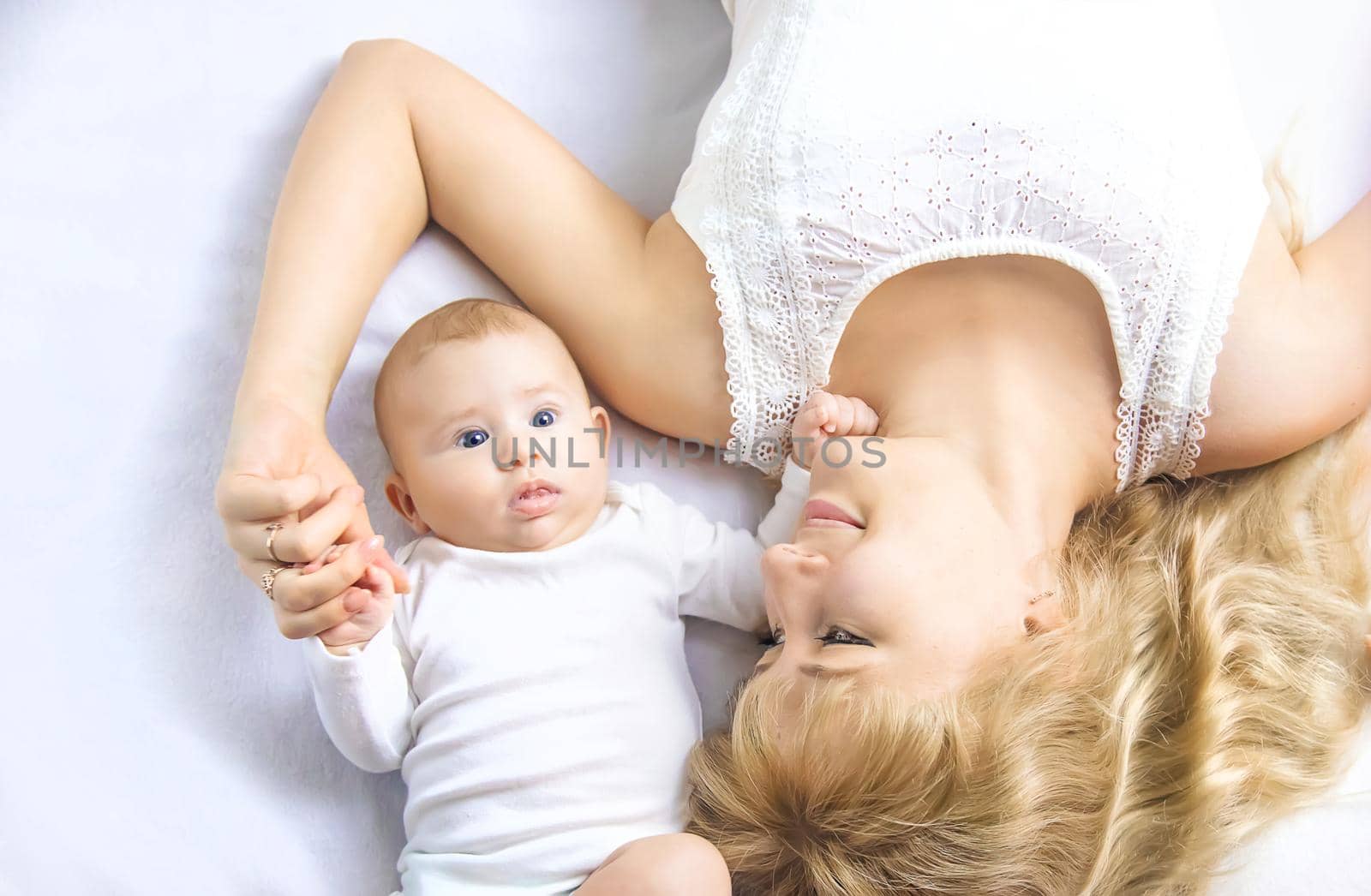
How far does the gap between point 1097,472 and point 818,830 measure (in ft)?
1.57

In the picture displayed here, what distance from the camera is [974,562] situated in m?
0.98

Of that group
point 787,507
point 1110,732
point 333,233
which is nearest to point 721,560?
point 787,507

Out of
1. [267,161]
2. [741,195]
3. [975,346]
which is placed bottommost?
[975,346]

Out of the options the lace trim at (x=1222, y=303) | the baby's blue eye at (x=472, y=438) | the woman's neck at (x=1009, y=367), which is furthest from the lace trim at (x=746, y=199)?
the lace trim at (x=1222, y=303)

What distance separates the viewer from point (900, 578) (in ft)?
3.10

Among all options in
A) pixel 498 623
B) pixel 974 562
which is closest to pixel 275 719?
pixel 498 623

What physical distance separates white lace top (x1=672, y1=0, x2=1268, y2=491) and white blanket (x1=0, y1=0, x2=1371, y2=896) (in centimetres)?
27

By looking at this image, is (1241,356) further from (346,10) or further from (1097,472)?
(346,10)

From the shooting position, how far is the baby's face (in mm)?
1086

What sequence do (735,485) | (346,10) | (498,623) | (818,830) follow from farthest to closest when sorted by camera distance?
(346,10)
(735,485)
(498,623)
(818,830)

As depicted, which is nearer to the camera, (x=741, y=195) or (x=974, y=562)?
(x=974, y=562)

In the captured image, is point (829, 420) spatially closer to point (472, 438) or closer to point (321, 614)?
point (472, 438)

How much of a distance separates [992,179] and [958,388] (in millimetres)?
202

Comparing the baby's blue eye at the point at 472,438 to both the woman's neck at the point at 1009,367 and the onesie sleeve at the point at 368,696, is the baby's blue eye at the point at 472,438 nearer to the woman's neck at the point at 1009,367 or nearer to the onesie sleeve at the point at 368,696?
the onesie sleeve at the point at 368,696
